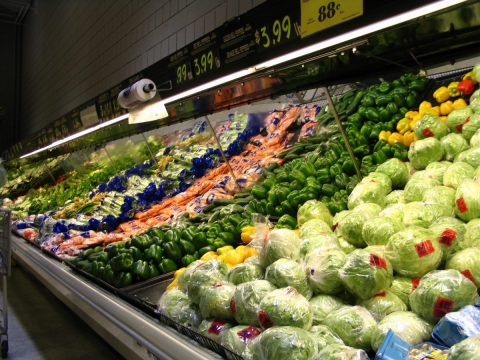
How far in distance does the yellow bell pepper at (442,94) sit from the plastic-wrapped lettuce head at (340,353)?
7.81 feet

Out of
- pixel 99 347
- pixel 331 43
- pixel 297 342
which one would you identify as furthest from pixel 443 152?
pixel 99 347

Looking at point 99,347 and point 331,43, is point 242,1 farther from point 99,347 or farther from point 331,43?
point 99,347

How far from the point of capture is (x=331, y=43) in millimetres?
1963

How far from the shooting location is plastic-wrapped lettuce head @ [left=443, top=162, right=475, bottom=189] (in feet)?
6.93

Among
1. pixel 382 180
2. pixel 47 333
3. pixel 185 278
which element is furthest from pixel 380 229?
pixel 47 333

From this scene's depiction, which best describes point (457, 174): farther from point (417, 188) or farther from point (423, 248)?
point (423, 248)

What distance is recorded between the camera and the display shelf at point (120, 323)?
192cm

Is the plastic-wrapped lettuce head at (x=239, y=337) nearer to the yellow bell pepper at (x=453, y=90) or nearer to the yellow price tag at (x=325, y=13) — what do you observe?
the yellow price tag at (x=325, y=13)

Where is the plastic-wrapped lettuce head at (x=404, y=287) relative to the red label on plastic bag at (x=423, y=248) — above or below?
below

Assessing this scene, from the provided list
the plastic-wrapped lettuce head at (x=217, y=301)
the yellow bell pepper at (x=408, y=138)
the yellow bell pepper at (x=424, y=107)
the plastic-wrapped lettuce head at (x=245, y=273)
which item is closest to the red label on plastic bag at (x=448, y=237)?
the plastic-wrapped lettuce head at (x=245, y=273)

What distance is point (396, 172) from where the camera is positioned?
2.59 meters

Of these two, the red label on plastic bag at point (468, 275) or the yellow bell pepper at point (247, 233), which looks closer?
the red label on plastic bag at point (468, 275)

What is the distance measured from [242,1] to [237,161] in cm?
179

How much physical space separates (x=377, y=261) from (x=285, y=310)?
16.3 inches
